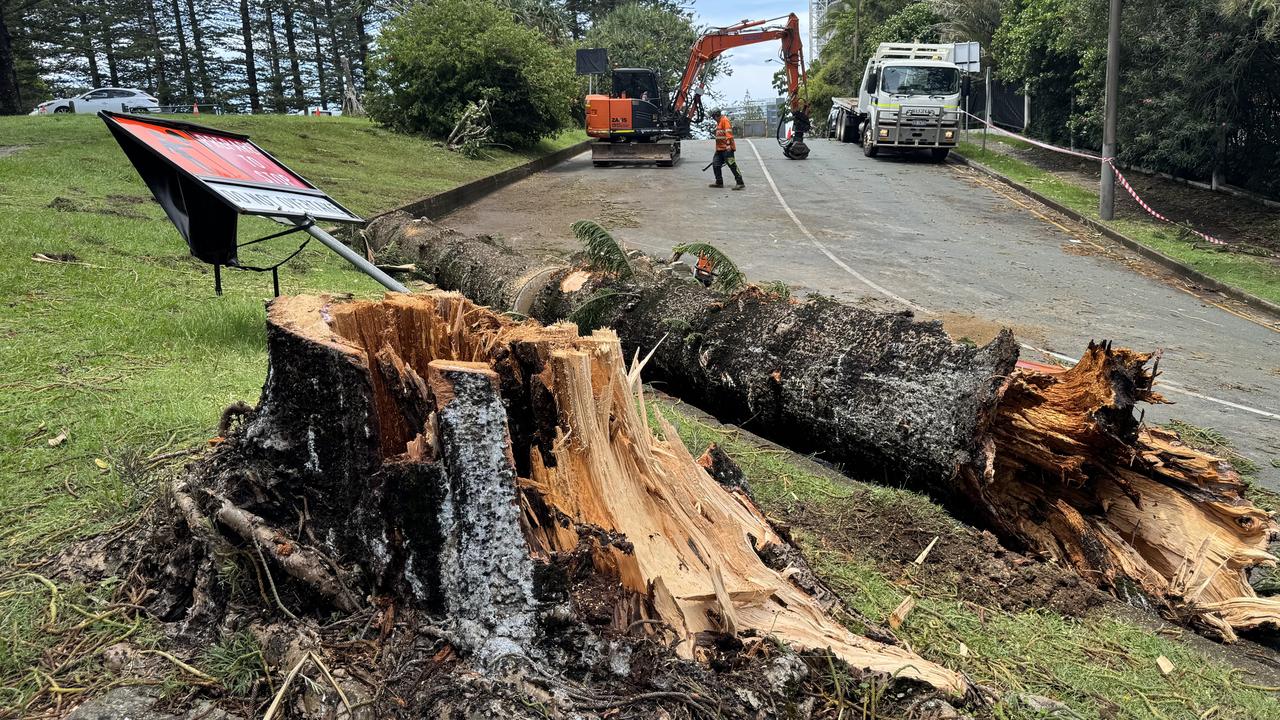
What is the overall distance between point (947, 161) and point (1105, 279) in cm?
1445

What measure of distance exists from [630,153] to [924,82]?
8335mm

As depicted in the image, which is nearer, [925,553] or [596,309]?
[925,553]

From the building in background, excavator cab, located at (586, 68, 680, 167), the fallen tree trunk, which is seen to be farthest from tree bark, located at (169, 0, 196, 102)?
the fallen tree trunk

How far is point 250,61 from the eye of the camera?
42.2 meters

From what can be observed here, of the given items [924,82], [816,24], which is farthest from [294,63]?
[816,24]

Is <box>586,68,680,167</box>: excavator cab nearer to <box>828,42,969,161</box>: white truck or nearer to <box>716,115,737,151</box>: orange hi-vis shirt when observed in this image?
<box>716,115,737,151</box>: orange hi-vis shirt

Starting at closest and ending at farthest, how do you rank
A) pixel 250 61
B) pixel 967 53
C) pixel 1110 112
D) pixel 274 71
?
pixel 1110 112 → pixel 967 53 → pixel 250 61 → pixel 274 71

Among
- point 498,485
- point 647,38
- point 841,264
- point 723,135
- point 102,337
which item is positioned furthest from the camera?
point 647,38

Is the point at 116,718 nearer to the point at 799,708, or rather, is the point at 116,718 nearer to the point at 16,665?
the point at 16,665

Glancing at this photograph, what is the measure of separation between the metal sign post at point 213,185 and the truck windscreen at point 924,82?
2227cm

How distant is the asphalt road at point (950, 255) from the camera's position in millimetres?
8172

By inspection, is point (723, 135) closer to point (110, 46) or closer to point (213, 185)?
point (213, 185)

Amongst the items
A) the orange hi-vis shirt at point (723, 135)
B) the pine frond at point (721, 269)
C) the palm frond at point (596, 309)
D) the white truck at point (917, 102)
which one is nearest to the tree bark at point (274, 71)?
the white truck at point (917, 102)

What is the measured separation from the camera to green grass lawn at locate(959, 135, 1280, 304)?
474 inches
